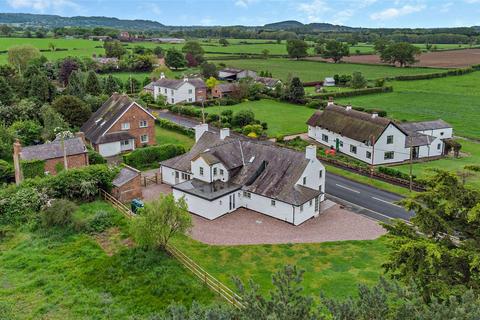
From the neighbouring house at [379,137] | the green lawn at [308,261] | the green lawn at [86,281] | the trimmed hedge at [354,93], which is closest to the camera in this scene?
the green lawn at [86,281]

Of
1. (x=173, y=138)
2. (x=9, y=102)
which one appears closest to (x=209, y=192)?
(x=173, y=138)

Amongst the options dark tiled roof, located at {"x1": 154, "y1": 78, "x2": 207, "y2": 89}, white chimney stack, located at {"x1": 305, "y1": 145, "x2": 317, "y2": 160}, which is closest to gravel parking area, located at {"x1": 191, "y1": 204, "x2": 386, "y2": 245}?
white chimney stack, located at {"x1": 305, "y1": 145, "x2": 317, "y2": 160}

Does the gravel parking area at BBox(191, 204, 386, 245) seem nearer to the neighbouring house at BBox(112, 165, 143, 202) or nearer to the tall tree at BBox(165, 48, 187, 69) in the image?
the neighbouring house at BBox(112, 165, 143, 202)

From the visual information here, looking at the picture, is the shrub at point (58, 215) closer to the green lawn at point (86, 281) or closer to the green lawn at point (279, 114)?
the green lawn at point (86, 281)

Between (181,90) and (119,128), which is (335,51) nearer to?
(181,90)

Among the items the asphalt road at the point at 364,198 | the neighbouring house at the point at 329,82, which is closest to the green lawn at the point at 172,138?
the asphalt road at the point at 364,198

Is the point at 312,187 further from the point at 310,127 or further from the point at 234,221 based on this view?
the point at 310,127

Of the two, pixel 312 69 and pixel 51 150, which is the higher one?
pixel 312 69

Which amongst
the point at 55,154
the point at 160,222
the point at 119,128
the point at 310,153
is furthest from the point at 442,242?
the point at 119,128
